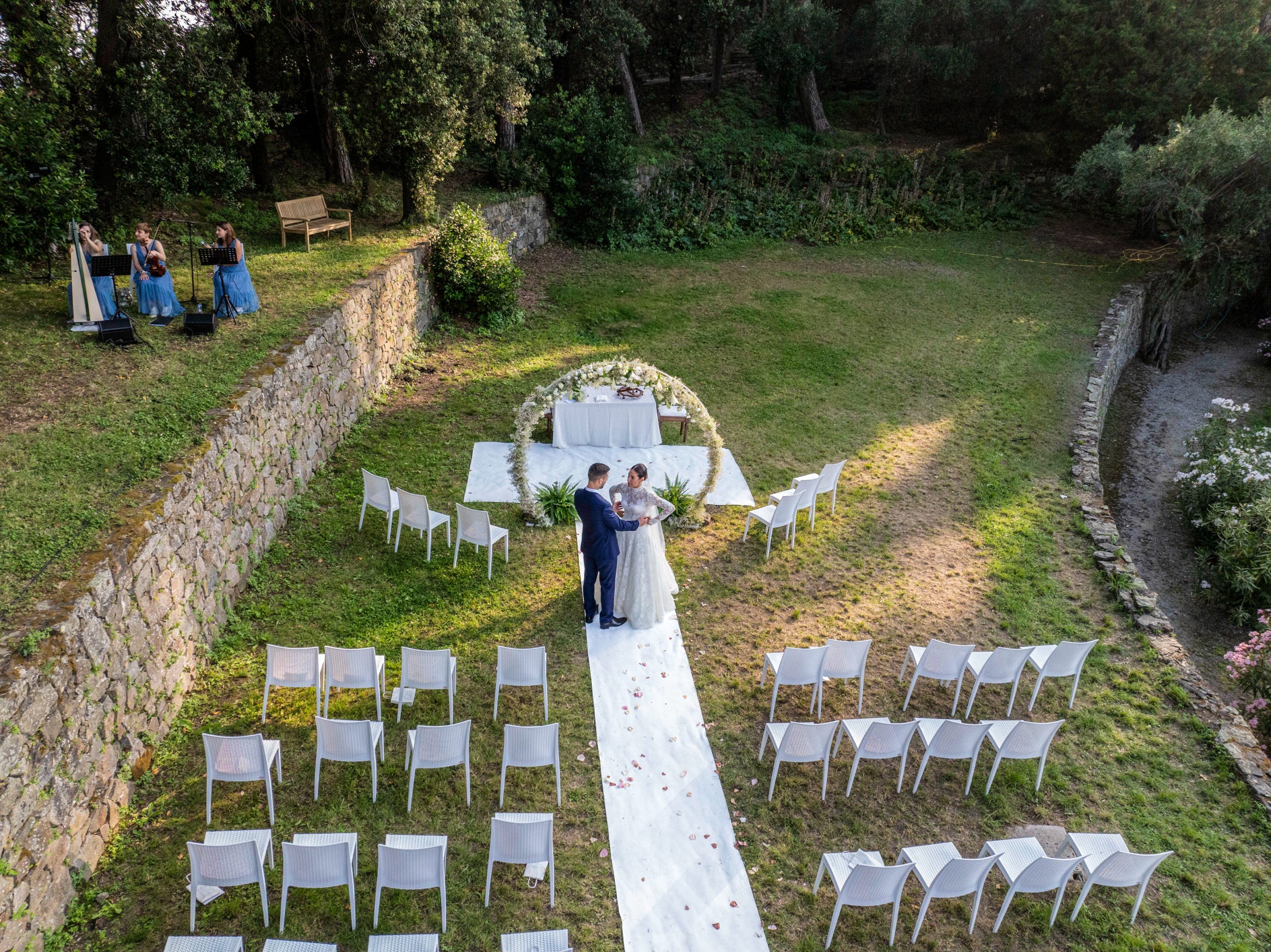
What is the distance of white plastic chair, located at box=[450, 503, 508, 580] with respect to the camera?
357 inches

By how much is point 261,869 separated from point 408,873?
3.01 ft

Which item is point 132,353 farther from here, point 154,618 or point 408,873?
point 408,873

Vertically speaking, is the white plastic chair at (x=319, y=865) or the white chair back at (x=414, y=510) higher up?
the white chair back at (x=414, y=510)

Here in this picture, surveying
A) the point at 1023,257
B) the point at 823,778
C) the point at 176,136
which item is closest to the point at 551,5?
the point at 176,136

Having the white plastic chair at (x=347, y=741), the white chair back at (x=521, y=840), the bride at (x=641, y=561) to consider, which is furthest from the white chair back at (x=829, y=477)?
the white plastic chair at (x=347, y=741)

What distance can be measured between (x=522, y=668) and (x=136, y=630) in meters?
3.08

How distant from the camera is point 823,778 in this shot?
6.70 m

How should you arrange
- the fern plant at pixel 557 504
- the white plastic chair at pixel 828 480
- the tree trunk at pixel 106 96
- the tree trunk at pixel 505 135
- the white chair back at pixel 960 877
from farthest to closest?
the tree trunk at pixel 505 135, the tree trunk at pixel 106 96, the white plastic chair at pixel 828 480, the fern plant at pixel 557 504, the white chair back at pixel 960 877

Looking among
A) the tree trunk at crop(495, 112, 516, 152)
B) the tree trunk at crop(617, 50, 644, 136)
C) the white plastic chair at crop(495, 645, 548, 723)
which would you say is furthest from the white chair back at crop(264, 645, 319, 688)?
the tree trunk at crop(617, 50, 644, 136)

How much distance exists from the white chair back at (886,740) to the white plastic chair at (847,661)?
34.5 inches

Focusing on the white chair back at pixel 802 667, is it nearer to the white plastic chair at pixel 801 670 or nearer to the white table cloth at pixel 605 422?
the white plastic chair at pixel 801 670

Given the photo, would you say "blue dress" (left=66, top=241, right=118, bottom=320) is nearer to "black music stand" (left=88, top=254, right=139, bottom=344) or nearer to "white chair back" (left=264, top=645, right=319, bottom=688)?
"black music stand" (left=88, top=254, right=139, bottom=344)

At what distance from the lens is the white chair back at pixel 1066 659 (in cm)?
782

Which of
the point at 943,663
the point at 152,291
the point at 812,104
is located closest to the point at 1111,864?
the point at 943,663
